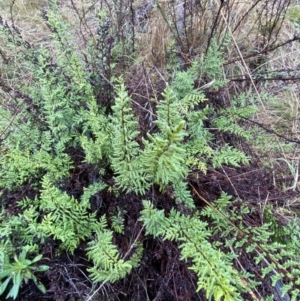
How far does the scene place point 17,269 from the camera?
3.35 ft

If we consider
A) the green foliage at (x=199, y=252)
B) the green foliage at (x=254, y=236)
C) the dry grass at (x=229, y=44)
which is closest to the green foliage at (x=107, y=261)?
the green foliage at (x=199, y=252)

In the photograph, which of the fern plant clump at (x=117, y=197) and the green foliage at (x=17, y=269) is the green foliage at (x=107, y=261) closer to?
the fern plant clump at (x=117, y=197)

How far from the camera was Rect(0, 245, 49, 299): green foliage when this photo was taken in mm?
1020

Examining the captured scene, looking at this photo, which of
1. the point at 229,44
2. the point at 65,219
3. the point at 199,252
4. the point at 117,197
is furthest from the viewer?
the point at 229,44

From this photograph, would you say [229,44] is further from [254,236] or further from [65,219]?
[65,219]

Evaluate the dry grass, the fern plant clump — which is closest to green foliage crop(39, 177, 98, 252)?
the fern plant clump

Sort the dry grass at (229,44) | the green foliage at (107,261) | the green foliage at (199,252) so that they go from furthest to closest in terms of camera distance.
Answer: the dry grass at (229,44), the green foliage at (107,261), the green foliage at (199,252)

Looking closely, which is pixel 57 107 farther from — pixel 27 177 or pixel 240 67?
pixel 240 67

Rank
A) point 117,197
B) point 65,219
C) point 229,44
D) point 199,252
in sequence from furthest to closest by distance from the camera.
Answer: point 229,44 → point 117,197 → point 65,219 → point 199,252

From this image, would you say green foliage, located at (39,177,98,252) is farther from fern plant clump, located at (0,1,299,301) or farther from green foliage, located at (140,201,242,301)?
green foliage, located at (140,201,242,301)

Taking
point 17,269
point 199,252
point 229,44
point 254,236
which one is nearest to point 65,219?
point 17,269

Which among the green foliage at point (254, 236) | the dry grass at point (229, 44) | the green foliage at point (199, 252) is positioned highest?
the dry grass at point (229, 44)

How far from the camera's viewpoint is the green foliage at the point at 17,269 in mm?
1020

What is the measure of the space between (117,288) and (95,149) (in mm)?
458
